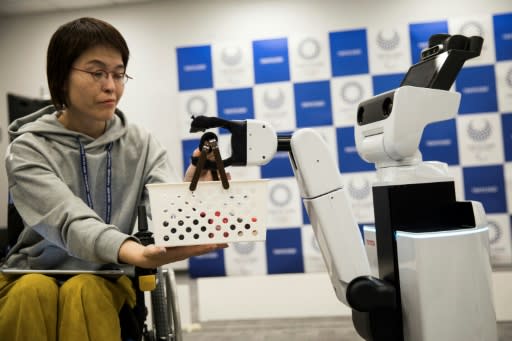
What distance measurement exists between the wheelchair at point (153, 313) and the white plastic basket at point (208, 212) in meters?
0.43

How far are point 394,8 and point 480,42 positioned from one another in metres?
3.09

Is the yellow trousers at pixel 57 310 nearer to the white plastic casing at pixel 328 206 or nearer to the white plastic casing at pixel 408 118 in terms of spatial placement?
the white plastic casing at pixel 328 206

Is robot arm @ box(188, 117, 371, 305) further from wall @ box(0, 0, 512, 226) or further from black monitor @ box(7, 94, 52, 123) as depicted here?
wall @ box(0, 0, 512, 226)

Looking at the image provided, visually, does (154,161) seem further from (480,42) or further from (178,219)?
(480,42)

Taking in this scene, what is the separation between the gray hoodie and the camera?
3.85 ft

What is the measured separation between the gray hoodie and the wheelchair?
78mm

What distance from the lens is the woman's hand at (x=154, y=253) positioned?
104 cm

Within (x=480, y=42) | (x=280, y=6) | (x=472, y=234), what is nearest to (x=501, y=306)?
(x=472, y=234)

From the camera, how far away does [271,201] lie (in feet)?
13.8

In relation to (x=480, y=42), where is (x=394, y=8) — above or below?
above

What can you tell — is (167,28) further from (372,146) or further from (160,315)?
(160,315)

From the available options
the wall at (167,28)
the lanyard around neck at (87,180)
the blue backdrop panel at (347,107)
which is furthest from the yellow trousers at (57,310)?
the wall at (167,28)

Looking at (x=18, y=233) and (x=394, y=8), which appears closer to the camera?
(x=18, y=233)

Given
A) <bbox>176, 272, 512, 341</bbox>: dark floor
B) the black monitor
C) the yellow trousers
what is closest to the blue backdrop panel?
<bbox>176, 272, 512, 341</bbox>: dark floor
